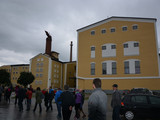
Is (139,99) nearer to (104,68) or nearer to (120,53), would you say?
(120,53)

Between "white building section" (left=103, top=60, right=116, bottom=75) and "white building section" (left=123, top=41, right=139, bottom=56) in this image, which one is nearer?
"white building section" (left=123, top=41, right=139, bottom=56)

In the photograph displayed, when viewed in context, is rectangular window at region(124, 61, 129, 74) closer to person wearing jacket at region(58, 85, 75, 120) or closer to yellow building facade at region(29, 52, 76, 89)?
person wearing jacket at region(58, 85, 75, 120)

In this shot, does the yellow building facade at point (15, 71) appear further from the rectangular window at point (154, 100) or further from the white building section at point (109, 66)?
the rectangular window at point (154, 100)

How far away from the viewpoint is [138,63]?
1256 inches

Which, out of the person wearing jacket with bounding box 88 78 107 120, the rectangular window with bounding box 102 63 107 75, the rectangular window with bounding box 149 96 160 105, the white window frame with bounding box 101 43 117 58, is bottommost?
the rectangular window with bounding box 149 96 160 105

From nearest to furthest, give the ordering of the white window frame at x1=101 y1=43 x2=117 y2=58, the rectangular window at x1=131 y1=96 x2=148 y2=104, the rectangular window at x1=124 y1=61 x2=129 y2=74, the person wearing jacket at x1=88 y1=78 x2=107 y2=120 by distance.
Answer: the person wearing jacket at x1=88 y1=78 x2=107 y2=120, the rectangular window at x1=131 y1=96 x2=148 y2=104, the rectangular window at x1=124 y1=61 x2=129 y2=74, the white window frame at x1=101 y1=43 x2=117 y2=58

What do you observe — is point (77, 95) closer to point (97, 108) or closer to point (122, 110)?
point (122, 110)

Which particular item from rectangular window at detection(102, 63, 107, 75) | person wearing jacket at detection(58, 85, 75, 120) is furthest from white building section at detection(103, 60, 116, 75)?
person wearing jacket at detection(58, 85, 75, 120)

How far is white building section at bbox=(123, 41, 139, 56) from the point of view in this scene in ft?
106

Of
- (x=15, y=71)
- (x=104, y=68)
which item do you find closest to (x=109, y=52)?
(x=104, y=68)

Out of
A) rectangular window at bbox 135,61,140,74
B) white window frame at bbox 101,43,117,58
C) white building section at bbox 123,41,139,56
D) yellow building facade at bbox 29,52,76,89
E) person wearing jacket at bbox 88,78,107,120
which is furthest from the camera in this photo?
yellow building facade at bbox 29,52,76,89

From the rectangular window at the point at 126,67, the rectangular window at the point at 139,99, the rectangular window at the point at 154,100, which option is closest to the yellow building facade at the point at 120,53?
the rectangular window at the point at 126,67

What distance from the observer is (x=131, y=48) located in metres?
32.8

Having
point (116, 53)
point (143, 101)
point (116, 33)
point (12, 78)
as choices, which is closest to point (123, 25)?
point (116, 33)
